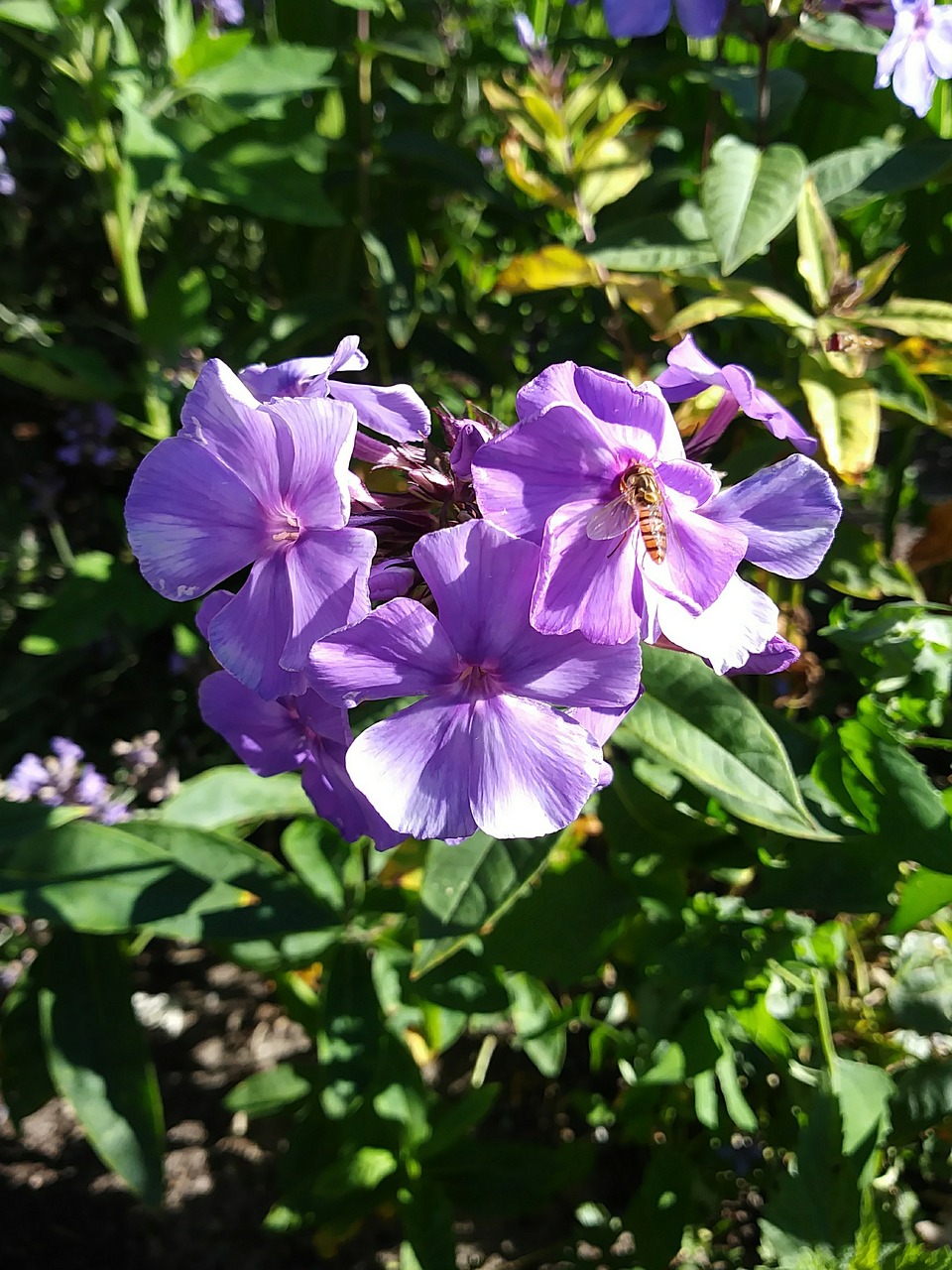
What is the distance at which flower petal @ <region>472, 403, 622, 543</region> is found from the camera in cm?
63

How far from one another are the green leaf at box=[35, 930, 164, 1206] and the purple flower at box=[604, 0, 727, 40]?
151cm

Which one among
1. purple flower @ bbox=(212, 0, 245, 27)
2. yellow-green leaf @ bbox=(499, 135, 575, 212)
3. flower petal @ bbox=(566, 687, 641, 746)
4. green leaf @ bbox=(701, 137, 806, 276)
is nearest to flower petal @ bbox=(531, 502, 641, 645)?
flower petal @ bbox=(566, 687, 641, 746)

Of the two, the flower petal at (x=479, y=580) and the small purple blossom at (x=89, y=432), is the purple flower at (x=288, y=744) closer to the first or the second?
the flower petal at (x=479, y=580)

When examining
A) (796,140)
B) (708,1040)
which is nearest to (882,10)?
(796,140)

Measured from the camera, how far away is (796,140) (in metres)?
1.81

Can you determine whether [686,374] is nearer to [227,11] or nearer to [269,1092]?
[269,1092]

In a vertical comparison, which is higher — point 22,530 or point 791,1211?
point 22,530

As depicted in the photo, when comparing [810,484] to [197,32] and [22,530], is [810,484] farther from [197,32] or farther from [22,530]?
[22,530]

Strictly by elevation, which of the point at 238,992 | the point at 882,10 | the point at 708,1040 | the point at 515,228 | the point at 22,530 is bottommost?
the point at 238,992

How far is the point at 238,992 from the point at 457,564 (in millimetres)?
1616

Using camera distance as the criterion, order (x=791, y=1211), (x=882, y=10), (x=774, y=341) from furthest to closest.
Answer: (x=774, y=341) → (x=882, y=10) → (x=791, y=1211)

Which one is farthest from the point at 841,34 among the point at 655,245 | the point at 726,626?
the point at 726,626

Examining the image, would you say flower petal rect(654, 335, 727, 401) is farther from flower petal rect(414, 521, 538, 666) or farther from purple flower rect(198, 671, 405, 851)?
purple flower rect(198, 671, 405, 851)

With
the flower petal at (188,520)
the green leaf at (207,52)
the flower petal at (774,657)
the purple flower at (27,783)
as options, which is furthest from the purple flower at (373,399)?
the purple flower at (27,783)
